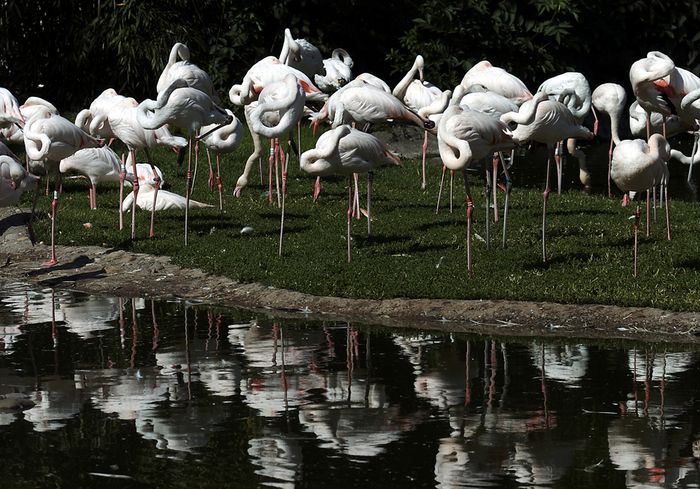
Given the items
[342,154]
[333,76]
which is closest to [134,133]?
[342,154]

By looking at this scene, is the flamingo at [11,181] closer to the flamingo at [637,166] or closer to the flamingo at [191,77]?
the flamingo at [191,77]

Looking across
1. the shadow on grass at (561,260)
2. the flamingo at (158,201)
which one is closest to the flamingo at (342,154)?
the shadow on grass at (561,260)

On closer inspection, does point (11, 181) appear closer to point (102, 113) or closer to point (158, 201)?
point (102, 113)

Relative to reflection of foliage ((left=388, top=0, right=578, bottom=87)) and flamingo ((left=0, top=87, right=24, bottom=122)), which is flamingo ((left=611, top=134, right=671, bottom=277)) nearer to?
flamingo ((left=0, top=87, right=24, bottom=122))

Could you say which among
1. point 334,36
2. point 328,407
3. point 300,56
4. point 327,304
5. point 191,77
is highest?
point 334,36

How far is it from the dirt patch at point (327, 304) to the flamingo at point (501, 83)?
11.9ft

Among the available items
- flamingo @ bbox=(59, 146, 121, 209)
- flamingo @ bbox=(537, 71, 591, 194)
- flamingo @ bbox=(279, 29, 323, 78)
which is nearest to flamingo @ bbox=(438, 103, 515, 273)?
flamingo @ bbox=(537, 71, 591, 194)

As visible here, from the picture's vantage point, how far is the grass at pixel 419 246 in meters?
8.98

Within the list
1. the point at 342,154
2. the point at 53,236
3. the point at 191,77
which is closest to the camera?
the point at 342,154

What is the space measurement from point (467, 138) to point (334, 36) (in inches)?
451

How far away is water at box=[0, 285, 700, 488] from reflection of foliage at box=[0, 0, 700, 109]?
36.3ft

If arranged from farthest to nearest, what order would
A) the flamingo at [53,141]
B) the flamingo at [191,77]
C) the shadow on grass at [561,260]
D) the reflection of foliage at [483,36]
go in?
the reflection of foliage at [483,36]
the flamingo at [191,77]
the flamingo at [53,141]
the shadow on grass at [561,260]

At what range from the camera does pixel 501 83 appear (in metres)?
12.4

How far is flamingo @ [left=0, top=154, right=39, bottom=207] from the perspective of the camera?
10.6m
